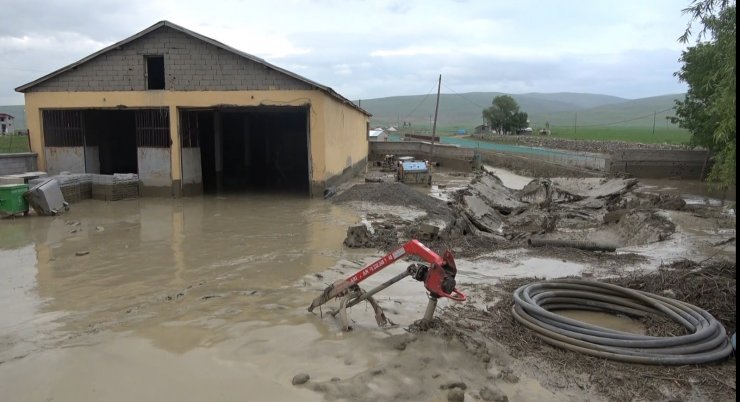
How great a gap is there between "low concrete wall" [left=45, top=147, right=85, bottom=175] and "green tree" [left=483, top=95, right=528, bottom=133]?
52948 mm

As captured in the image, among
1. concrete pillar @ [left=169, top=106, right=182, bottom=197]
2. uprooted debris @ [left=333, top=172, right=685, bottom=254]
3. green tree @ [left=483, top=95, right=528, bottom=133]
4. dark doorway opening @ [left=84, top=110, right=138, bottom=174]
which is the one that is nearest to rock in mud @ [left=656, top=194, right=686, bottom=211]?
uprooted debris @ [left=333, top=172, right=685, bottom=254]

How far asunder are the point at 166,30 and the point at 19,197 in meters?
7.29

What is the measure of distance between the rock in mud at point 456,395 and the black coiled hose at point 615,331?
4.59 feet

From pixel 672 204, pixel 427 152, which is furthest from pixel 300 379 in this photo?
pixel 427 152

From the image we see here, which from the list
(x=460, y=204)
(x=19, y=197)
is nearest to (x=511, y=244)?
(x=460, y=204)

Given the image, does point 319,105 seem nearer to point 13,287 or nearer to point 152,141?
point 152,141

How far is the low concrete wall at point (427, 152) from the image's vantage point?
3231 centimetres

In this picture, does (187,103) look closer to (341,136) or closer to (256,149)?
(341,136)

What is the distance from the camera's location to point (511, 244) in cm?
1080

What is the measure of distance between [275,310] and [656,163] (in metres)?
28.4

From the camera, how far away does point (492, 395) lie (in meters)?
4.27

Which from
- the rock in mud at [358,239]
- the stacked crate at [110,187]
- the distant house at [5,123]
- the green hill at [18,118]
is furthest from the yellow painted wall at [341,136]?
the green hill at [18,118]

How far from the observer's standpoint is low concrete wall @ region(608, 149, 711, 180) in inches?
1119

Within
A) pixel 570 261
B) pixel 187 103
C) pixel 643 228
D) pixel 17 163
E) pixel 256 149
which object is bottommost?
pixel 643 228
